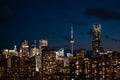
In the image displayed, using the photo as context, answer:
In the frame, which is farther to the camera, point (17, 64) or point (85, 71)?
point (17, 64)

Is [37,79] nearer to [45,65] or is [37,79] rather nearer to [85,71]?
[85,71]

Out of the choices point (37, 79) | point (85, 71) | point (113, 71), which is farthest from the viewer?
point (37, 79)

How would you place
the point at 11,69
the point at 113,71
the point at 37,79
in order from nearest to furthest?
1. the point at 113,71
2. the point at 37,79
3. the point at 11,69

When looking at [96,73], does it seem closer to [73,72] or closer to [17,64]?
[73,72]

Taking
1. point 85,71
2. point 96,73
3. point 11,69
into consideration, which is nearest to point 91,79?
point 96,73

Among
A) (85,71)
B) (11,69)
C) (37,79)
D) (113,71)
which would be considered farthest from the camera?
(11,69)

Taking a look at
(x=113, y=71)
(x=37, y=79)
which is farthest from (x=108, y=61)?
(x=37, y=79)

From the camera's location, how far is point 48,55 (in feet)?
389

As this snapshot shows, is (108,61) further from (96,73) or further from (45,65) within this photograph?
(45,65)

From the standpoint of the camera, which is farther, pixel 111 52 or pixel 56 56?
pixel 56 56

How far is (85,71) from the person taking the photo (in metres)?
90.8

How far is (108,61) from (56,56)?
38764mm

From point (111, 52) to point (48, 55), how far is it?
30.2 metres

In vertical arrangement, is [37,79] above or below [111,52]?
below
